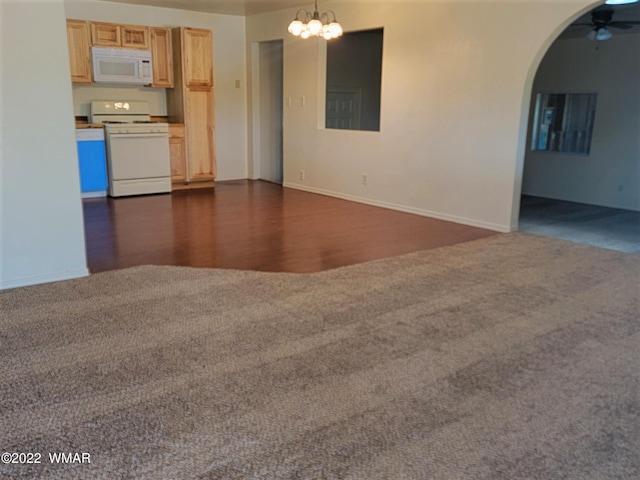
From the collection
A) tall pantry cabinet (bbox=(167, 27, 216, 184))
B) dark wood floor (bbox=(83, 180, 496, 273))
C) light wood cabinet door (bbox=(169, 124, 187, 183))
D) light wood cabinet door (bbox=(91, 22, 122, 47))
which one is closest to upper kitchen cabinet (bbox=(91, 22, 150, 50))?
light wood cabinet door (bbox=(91, 22, 122, 47))

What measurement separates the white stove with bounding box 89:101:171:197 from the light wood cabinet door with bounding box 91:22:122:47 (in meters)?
0.75

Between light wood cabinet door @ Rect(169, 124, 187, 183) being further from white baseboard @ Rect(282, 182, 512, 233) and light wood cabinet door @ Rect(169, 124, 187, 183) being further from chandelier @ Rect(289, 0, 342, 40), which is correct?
chandelier @ Rect(289, 0, 342, 40)

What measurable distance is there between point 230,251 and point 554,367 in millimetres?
2699

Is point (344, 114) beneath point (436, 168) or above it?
above

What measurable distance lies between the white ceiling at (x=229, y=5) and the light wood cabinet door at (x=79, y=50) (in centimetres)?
69

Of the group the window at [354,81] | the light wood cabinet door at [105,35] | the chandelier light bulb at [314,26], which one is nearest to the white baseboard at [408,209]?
the window at [354,81]

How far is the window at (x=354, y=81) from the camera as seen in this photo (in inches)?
334

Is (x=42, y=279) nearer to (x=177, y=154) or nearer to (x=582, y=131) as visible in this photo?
(x=177, y=154)

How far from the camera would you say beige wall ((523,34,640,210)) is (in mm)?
6590

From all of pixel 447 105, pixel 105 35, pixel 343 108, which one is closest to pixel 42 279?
pixel 447 105

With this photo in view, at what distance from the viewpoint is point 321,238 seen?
16.2 ft

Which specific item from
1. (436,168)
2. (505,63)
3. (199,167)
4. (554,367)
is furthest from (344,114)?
(554,367)

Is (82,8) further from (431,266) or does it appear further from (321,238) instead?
(431,266)

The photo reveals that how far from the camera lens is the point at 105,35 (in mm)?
6891
